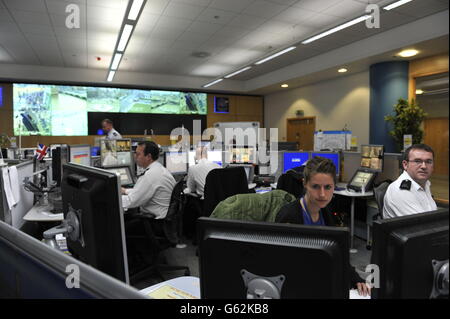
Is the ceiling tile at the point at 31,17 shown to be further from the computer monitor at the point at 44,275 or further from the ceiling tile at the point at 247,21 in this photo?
the computer monitor at the point at 44,275

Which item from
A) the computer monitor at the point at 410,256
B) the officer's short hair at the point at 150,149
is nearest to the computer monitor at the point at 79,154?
the officer's short hair at the point at 150,149

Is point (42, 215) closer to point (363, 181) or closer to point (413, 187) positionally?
point (413, 187)

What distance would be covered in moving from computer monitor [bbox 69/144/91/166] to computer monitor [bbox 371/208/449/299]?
3259mm

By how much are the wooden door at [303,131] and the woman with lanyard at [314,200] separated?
7.45m

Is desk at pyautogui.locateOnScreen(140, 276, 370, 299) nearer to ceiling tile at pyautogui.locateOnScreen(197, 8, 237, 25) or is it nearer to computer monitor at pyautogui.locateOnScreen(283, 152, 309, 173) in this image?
computer monitor at pyautogui.locateOnScreen(283, 152, 309, 173)

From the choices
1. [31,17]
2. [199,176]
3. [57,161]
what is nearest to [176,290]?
[57,161]

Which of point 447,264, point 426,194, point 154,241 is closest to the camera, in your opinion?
point 447,264

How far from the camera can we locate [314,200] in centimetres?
168

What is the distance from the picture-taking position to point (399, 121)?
19.5 ft

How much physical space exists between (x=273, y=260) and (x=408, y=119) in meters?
6.18

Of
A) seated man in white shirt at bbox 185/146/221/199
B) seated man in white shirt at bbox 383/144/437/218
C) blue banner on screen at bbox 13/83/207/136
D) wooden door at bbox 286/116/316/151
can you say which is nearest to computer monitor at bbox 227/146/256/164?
seated man in white shirt at bbox 185/146/221/199
